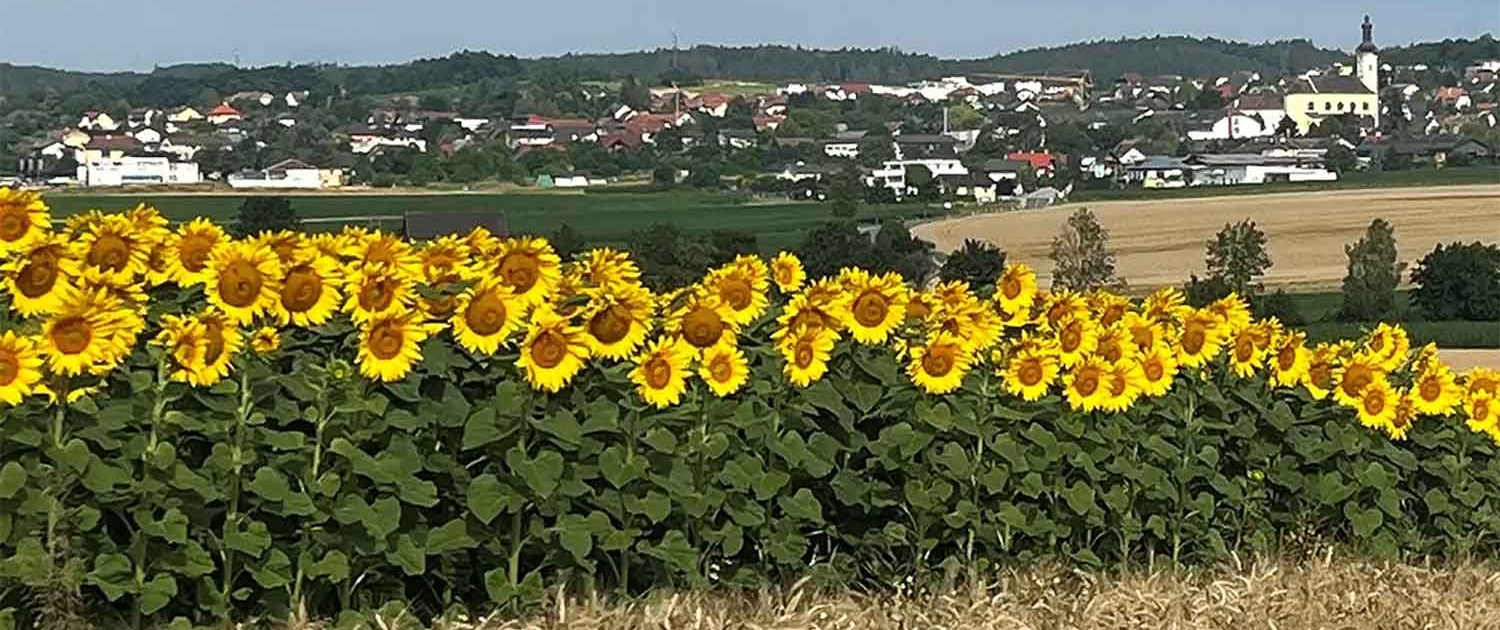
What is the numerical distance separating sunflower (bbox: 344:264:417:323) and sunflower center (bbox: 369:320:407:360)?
0.04 m

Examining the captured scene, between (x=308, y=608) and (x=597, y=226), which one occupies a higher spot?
(x=597, y=226)

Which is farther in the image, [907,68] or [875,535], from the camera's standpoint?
[907,68]

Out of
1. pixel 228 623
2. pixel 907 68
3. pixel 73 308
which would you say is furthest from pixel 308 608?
pixel 907 68

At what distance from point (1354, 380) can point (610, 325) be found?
7.13ft

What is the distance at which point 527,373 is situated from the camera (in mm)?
3848

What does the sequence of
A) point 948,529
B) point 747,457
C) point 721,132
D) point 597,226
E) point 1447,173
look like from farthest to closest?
point 1447,173
point 721,132
point 597,226
point 948,529
point 747,457

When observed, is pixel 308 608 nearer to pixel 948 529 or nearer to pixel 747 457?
pixel 747 457

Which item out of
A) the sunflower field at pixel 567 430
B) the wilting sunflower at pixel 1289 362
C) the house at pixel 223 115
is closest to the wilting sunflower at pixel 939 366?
the sunflower field at pixel 567 430

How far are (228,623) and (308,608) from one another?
0.19 metres

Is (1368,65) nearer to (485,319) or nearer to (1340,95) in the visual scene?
(1340,95)

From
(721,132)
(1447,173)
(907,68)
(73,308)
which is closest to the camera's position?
(73,308)

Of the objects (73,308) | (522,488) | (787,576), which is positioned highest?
(73,308)

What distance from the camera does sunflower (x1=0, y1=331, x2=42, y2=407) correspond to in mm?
3391

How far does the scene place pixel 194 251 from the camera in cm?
386
